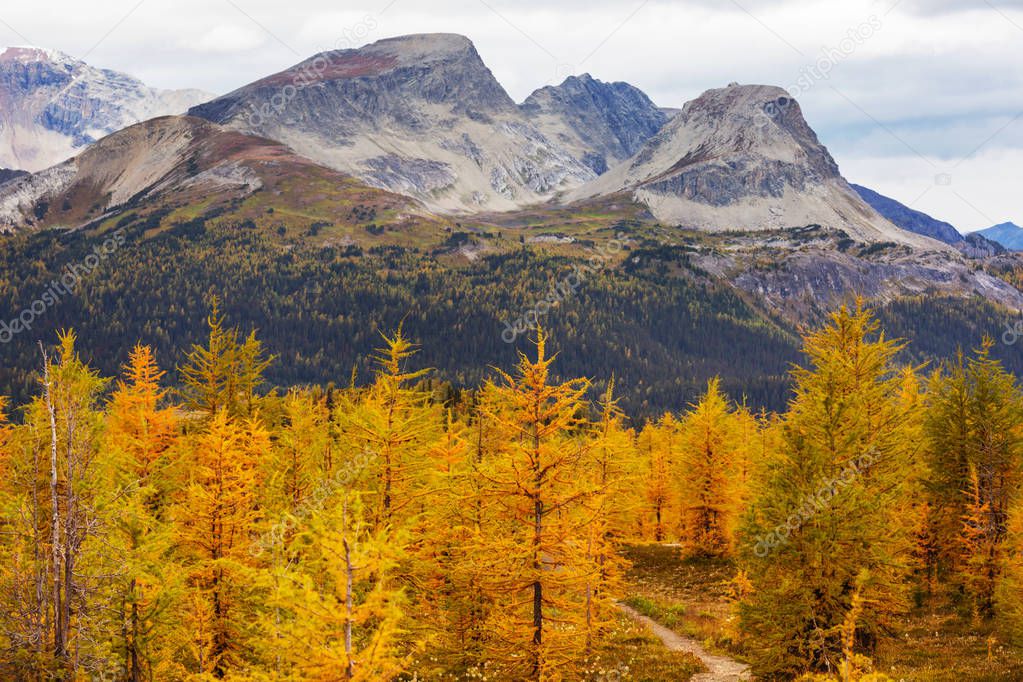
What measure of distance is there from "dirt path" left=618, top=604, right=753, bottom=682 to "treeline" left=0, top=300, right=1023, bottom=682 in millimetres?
4052

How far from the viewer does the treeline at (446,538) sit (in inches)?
690

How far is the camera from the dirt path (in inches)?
1061

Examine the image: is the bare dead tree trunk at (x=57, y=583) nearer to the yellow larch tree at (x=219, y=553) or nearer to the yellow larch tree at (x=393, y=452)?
the yellow larch tree at (x=219, y=553)

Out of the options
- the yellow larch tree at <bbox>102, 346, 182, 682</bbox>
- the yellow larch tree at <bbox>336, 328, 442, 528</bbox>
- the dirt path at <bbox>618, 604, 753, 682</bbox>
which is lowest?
the dirt path at <bbox>618, 604, 753, 682</bbox>

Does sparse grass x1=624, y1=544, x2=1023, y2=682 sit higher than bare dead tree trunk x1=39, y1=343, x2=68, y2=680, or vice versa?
bare dead tree trunk x1=39, y1=343, x2=68, y2=680

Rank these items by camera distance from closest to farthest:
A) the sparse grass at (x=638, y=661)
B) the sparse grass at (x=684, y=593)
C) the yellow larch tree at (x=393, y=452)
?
the yellow larch tree at (x=393, y=452) → the sparse grass at (x=638, y=661) → the sparse grass at (x=684, y=593)

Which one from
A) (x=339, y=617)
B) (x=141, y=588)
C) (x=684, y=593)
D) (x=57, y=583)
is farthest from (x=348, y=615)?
(x=684, y=593)

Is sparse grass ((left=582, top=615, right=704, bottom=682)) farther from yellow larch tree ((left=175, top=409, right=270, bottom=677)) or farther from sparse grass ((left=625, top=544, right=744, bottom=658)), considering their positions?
yellow larch tree ((left=175, top=409, right=270, bottom=677))

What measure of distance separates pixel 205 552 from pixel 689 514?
35.2 m

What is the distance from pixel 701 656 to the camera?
103 feet

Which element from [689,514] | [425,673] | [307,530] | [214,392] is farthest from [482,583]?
[689,514]

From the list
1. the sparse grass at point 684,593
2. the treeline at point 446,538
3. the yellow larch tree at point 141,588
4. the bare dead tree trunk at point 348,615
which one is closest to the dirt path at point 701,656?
the sparse grass at point 684,593

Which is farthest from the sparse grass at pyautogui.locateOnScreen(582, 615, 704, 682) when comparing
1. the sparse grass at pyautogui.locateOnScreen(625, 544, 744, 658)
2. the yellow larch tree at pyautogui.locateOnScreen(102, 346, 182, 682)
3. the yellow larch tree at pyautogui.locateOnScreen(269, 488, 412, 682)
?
the yellow larch tree at pyautogui.locateOnScreen(269, 488, 412, 682)

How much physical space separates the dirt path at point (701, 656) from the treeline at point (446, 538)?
13.3 ft
